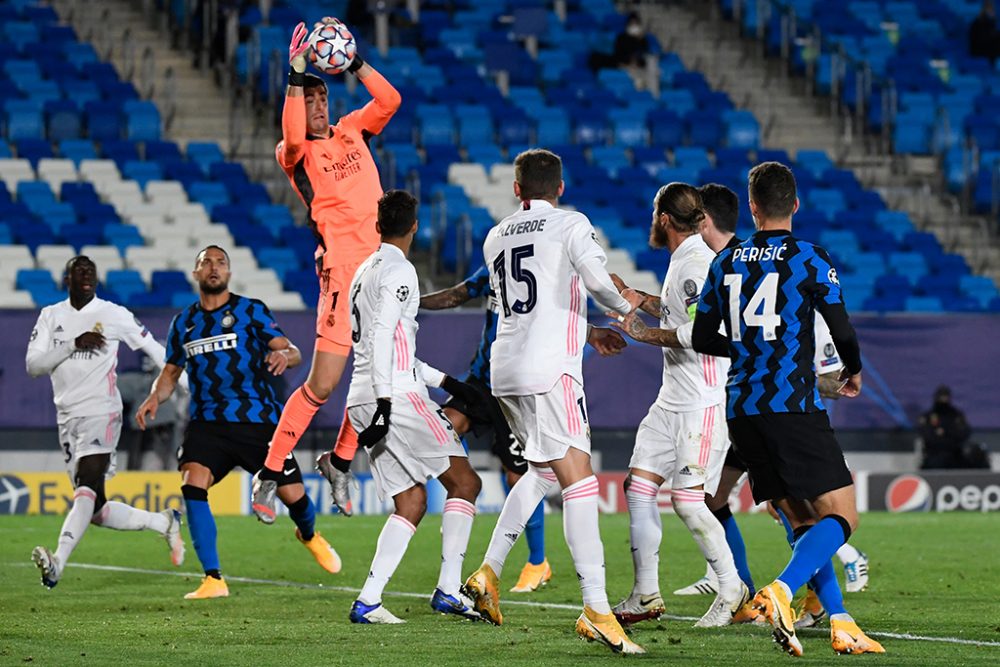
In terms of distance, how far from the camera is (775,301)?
733 centimetres

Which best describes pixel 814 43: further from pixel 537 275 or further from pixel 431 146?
pixel 537 275

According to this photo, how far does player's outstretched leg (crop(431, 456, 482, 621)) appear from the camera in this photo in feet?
29.2

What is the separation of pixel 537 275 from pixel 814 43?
788 inches

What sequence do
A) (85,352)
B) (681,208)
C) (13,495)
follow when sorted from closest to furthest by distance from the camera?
(681,208) → (85,352) → (13,495)

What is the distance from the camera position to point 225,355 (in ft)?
34.2

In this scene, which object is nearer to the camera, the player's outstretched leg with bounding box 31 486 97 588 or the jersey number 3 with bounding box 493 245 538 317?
the jersey number 3 with bounding box 493 245 538 317

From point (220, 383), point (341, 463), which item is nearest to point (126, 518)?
point (220, 383)

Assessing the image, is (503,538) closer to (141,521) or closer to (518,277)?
(518,277)

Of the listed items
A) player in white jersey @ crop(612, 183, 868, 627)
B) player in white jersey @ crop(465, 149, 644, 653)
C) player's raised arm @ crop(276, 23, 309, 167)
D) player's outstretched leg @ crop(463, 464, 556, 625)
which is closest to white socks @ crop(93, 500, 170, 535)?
player's raised arm @ crop(276, 23, 309, 167)

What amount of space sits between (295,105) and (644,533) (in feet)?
10.9

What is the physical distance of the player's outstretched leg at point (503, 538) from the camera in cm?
834

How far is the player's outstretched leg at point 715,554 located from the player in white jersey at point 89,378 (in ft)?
13.5

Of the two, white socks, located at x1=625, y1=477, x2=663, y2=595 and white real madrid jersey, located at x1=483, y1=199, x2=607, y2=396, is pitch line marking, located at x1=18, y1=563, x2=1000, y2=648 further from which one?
white real madrid jersey, located at x1=483, y1=199, x2=607, y2=396

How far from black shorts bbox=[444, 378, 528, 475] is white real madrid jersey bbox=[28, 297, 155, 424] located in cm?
236
